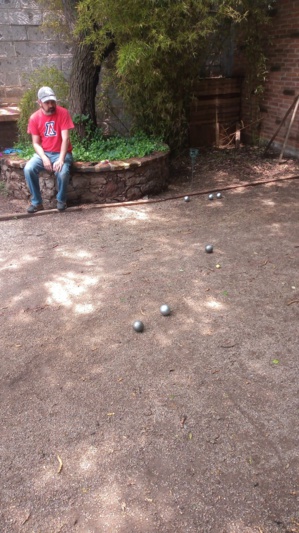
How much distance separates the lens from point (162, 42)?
5047mm

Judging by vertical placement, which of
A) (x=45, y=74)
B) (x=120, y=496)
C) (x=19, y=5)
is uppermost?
(x=19, y=5)

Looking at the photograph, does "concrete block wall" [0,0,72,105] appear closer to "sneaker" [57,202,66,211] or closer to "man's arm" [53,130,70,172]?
"man's arm" [53,130,70,172]

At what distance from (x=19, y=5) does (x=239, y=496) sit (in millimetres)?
7625

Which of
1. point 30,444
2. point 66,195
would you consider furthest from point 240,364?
point 66,195

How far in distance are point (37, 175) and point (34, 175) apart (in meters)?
0.06

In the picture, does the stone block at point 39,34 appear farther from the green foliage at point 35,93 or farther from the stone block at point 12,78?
the green foliage at point 35,93

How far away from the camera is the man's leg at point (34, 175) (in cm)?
498

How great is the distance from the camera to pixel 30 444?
2.10 meters

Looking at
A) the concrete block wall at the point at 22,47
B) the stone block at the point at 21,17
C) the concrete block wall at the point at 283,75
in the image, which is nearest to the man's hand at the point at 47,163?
the concrete block wall at the point at 22,47

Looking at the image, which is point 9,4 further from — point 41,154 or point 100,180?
point 100,180

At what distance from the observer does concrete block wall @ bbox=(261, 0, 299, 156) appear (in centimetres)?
660

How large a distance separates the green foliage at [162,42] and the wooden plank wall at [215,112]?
2.23ft

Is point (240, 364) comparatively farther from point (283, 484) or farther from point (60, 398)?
point (60, 398)

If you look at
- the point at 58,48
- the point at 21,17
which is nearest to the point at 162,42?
the point at 58,48
